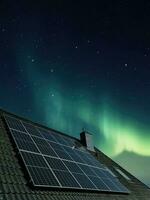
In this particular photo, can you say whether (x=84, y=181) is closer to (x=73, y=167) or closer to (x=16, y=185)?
(x=73, y=167)

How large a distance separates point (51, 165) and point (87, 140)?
11.5 metres

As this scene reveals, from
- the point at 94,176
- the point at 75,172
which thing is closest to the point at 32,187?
the point at 75,172

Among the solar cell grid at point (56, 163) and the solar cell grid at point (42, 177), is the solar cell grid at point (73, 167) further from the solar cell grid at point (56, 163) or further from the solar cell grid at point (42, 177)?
the solar cell grid at point (42, 177)

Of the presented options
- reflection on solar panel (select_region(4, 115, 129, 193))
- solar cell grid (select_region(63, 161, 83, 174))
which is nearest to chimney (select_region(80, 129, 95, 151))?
reflection on solar panel (select_region(4, 115, 129, 193))

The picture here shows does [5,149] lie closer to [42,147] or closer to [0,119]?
[42,147]

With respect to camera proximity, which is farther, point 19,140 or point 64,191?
point 19,140

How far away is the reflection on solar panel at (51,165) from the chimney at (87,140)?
256 inches

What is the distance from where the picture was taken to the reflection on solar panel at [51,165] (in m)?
9.73

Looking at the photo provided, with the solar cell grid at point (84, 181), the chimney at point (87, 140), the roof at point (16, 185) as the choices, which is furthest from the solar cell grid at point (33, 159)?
the chimney at point (87, 140)

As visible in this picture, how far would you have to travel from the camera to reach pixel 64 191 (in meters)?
10.0

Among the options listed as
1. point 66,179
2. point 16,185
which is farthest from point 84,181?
point 16,185

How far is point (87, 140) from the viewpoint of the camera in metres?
→ 22.2

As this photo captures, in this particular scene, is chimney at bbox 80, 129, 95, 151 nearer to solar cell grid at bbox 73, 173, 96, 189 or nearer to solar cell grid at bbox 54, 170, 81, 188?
solar cell grid at bbox 73, 173, 96, 189

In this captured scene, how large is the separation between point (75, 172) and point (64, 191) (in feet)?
6.96
